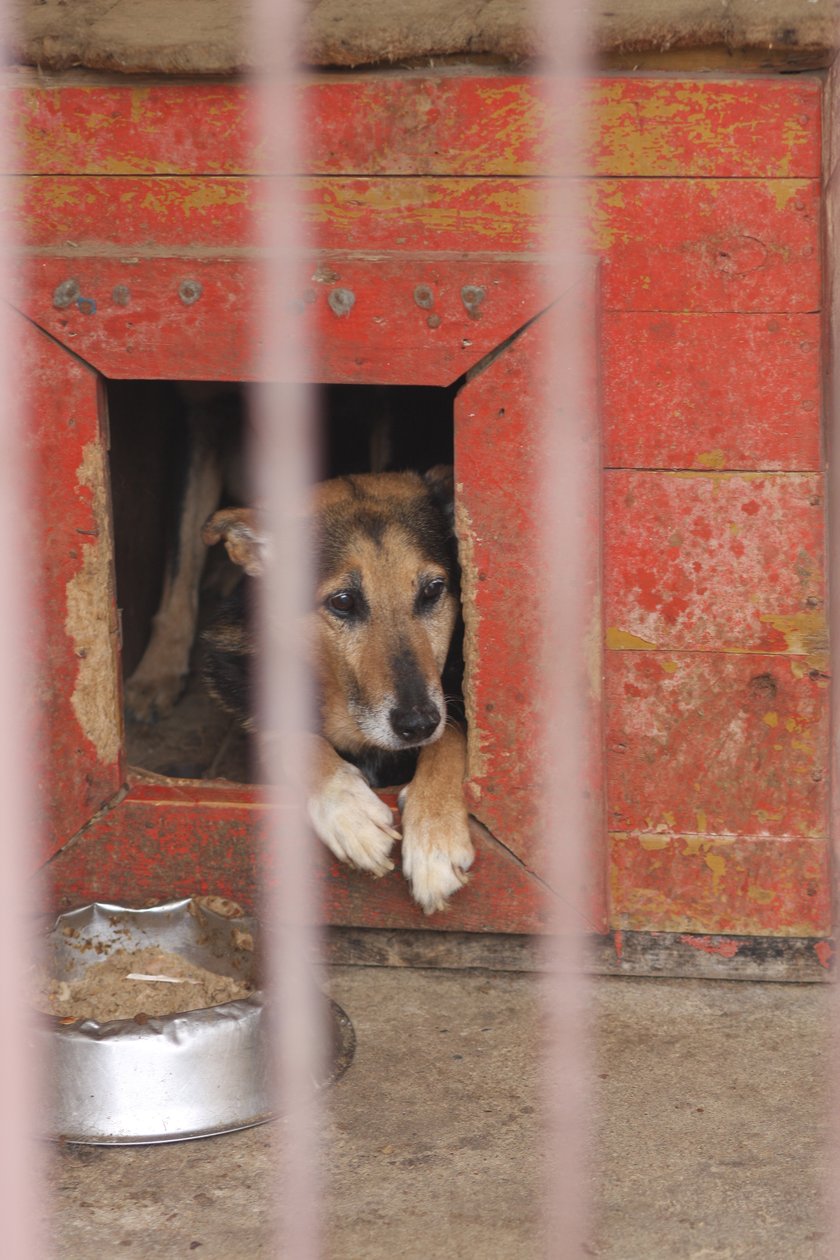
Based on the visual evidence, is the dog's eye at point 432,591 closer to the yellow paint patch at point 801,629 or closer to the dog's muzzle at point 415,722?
the dog's muzzle at point 415,722

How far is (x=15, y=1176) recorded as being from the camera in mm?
2588

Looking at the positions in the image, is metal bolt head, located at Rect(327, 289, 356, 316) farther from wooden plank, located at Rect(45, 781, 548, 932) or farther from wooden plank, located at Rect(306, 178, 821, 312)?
wooden plank, located at Rect(45, 781, 548, 932)

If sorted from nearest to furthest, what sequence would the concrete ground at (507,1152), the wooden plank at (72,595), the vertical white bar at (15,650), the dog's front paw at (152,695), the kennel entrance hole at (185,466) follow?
the concrete ground at (507,1152) → the vertical white bar at (15,650) → the wooden plank at (72,595) → the kennel entrance hole at (185,466) → the dog's front paw at (152,695)

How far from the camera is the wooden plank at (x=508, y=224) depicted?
3.13m

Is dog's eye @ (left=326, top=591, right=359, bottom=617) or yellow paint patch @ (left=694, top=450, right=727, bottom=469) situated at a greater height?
yellow paint patch @ (left=694, top=450, right=727, bottom=469)

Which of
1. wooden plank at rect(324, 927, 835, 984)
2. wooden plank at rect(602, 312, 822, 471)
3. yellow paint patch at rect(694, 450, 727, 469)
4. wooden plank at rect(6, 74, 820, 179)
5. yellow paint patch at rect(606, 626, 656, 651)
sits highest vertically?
wooden plank at rect(6, 74, 820, 179)

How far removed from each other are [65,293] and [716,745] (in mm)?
1867

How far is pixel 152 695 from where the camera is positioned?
4.79 m

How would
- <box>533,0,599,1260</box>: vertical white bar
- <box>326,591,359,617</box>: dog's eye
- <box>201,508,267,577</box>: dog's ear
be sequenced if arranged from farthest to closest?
<box>201,508,267,577</box>: dog's ear
<box>326,591,359,617</box>: dog's eye
<box>533,0,599,1260</box>: vertical white bar

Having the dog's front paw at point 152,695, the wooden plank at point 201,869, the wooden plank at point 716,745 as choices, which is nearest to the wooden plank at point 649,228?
the wooden plank at point 716,745

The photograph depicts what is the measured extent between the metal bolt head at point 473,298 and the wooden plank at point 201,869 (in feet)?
4.31

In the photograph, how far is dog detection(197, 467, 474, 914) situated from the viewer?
132 inches

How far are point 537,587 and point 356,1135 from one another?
129 cm

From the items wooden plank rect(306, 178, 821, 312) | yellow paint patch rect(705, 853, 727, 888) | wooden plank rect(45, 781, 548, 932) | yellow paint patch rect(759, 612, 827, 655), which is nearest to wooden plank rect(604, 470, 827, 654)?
yellow paint patch rect(759, 612, 827, 655)
